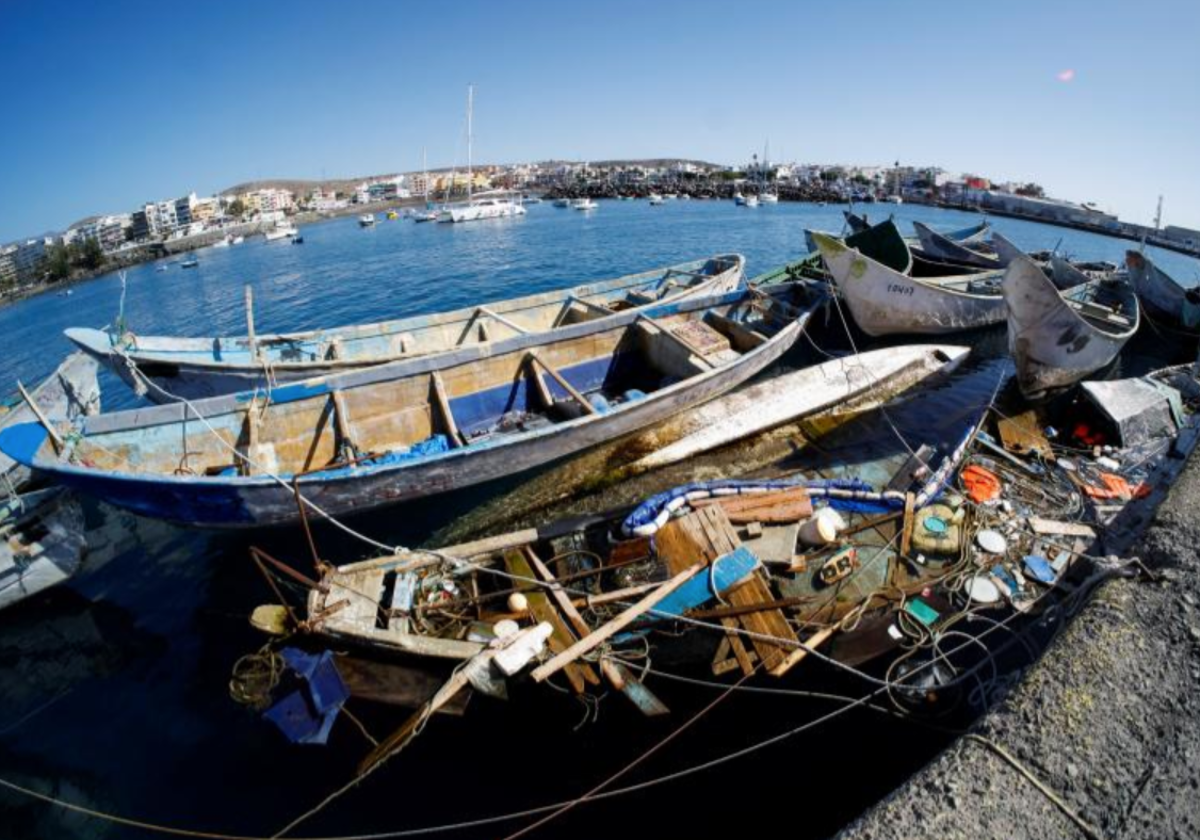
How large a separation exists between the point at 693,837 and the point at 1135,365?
1993 centimetres

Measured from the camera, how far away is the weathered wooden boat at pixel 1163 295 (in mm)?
17359

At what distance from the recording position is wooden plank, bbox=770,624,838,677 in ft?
16.9

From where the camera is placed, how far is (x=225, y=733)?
5.79 metres

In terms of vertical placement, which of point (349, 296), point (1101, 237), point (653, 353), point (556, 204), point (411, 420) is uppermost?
point (556, 204)

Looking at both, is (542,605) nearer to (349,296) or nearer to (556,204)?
(349,296)

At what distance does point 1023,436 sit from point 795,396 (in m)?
4.43

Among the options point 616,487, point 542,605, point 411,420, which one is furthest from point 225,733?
point 616,487

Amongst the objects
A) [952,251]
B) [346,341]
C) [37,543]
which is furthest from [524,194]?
[37,543]

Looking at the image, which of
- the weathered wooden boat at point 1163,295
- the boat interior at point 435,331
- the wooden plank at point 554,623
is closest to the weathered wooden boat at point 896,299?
the boat interior at point 435,331

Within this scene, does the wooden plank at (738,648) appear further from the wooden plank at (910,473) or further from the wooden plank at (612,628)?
the wooden plank at (910,473)

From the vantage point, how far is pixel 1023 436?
10.1 metres

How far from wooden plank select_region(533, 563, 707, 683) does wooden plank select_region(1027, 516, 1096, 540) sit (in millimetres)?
5218

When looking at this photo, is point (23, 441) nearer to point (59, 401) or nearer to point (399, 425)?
point (59, 401)

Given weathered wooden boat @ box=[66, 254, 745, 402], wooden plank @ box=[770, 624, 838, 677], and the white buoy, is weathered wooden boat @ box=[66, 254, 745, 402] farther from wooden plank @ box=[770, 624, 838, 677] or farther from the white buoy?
wooden plank @ box=[770, 624, 838, 677]
